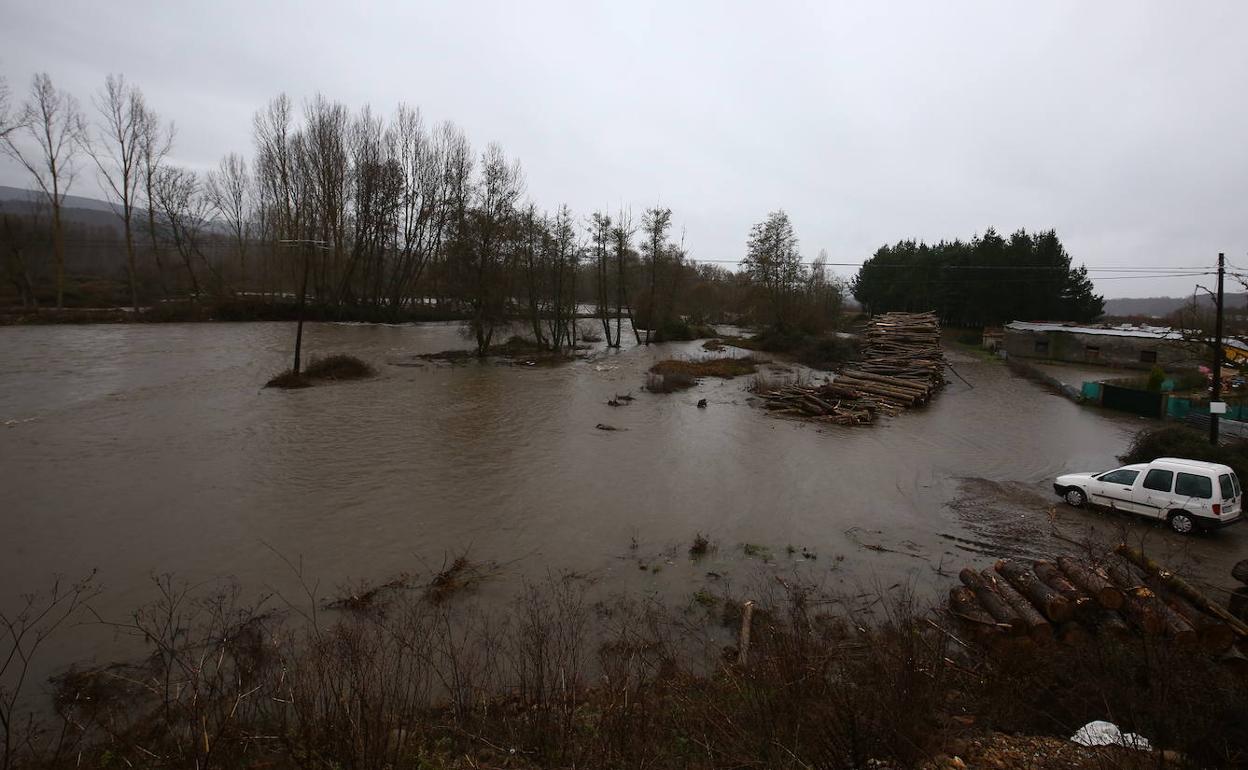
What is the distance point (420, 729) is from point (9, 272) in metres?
63.6

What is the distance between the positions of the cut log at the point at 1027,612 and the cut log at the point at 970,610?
0.24 m

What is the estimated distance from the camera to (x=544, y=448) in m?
17.4

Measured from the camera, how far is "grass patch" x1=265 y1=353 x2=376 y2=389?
24.9m

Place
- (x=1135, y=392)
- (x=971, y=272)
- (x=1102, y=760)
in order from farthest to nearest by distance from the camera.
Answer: (x=971, y=272), (x=1135, y=392), (x=1102, y=760)

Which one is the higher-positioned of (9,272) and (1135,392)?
(9,272)

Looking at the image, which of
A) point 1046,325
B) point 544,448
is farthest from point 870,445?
point 1046,325

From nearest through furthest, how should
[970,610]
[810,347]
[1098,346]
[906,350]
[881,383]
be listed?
[970,610] < [881,383] < [906,350] < [1098,346] < [810,347]

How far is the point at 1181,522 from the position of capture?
37.3 feet

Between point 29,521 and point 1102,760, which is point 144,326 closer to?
point 29,521

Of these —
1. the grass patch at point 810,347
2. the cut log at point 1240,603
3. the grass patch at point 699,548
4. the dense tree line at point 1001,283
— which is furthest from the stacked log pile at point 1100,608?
the dense tree line at point 1001,283

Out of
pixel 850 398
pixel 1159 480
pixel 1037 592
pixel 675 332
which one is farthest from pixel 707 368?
pixel 1037 592

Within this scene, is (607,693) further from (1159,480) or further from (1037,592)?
(1159,480)

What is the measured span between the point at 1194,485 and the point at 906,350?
22.1 m

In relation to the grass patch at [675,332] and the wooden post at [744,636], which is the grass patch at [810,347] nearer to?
the grass patch at [675,332]
